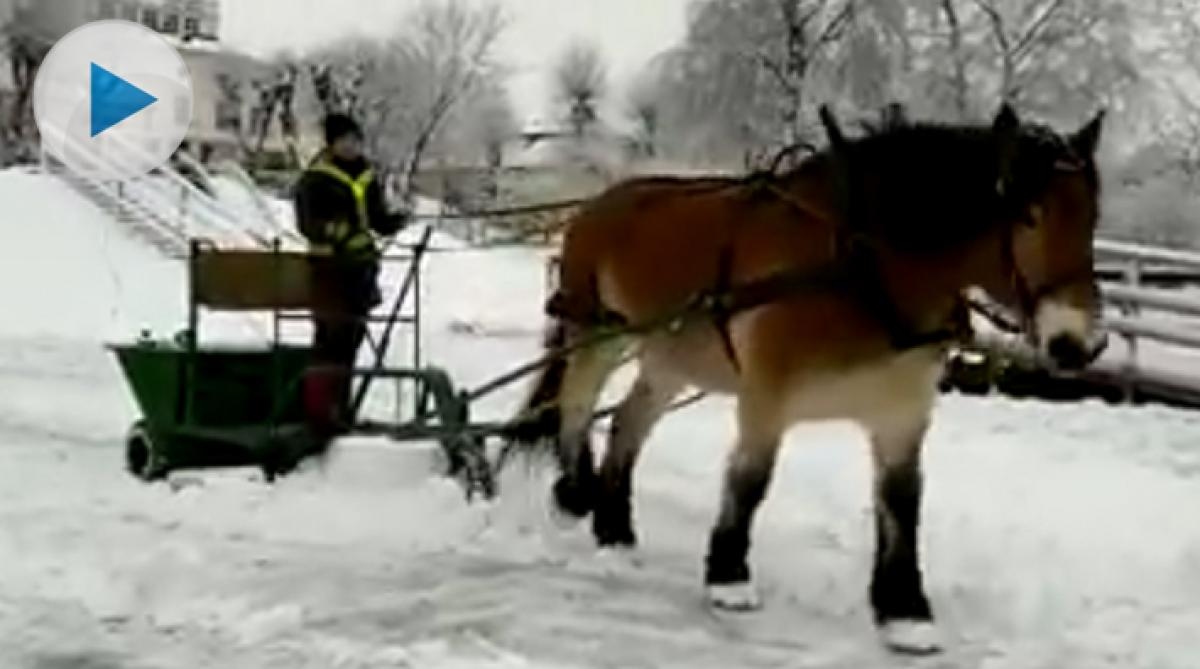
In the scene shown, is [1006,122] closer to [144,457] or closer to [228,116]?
[144,457]

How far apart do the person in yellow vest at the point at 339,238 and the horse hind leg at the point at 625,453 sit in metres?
1.46

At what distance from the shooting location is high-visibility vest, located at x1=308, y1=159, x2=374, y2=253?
9531 mm

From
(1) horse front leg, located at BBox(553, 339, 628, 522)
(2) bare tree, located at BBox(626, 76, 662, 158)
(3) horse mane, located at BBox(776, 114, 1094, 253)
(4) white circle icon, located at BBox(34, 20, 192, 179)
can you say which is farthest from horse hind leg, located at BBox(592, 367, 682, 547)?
(2) bare tree, located at BBox(626, 76, 662, 158)

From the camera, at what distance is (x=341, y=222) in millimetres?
9578

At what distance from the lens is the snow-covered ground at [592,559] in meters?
6.64

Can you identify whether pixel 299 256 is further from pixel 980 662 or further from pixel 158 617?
A: pixel 980 662

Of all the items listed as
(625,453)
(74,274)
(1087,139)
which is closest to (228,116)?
(74,274)

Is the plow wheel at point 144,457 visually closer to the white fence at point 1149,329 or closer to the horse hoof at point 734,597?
the horse hoof at point 734,597

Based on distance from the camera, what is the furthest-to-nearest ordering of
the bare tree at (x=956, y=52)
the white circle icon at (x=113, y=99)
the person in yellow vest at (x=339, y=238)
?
the bare tree at (x=956, y=52), the white circle icon at (x=113, y=99), the person in yellow vest at (x=339, y=238)

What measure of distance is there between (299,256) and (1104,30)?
35397 mm

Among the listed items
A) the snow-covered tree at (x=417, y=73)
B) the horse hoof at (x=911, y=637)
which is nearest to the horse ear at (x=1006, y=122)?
the horse hoof at (x=911, y=637)

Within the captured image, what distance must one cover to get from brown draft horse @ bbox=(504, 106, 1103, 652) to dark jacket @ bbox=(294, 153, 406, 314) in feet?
7.45

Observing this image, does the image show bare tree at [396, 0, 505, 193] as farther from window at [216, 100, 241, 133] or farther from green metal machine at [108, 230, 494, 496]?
green metal machine at [108, 230, 494, 496]

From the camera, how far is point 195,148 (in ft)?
250
